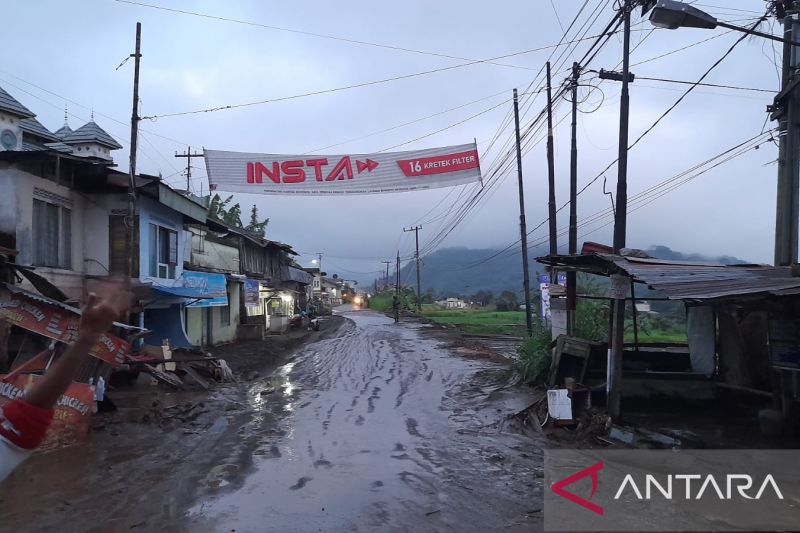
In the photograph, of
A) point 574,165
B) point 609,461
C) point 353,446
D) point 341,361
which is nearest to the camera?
point 609,461

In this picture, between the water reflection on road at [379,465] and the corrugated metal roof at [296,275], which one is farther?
the corrugated metal roof at [296,275]

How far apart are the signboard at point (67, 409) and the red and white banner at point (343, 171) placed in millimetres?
6144

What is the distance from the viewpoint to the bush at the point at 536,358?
14.5 metres

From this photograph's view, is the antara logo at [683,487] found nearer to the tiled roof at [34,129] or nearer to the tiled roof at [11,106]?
the tiled roof at [11,106]

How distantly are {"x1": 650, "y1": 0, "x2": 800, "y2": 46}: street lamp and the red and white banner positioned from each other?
5.72m

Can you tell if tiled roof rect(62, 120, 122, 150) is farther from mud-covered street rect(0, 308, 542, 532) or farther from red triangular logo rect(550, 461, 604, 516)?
red triangular logo rect(550, 461, 604, 516)

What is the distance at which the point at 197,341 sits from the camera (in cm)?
2408

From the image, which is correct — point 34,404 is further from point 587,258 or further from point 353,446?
point 587,258

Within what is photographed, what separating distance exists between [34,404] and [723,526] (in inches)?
247

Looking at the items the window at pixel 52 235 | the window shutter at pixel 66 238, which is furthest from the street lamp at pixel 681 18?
the window shutter at pixel 66 238

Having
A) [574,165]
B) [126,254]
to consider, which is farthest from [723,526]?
[126,254]

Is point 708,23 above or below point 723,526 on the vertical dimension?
above

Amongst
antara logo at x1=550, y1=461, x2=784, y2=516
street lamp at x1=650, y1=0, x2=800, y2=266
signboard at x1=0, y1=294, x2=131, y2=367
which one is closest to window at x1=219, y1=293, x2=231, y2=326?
signboard at x1=0, y1=294, x2=131, y2=367

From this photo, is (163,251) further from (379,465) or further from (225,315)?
(379,465)
